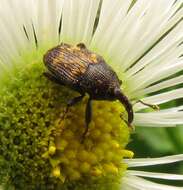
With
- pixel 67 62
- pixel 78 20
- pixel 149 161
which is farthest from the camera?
pixel 149 161

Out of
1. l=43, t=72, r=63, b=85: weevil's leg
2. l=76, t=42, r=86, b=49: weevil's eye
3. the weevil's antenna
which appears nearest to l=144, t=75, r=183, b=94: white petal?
the weevil's antenna

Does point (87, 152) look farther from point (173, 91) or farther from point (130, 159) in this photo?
point (173, 91)

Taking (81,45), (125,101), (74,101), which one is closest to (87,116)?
(74,101)

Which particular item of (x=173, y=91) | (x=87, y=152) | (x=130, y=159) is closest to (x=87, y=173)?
(x=87, y=152)

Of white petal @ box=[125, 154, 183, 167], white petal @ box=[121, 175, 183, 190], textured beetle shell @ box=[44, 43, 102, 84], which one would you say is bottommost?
white petal @ box=[121, 175, 183, 190]

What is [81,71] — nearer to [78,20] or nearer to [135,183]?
[78,20]

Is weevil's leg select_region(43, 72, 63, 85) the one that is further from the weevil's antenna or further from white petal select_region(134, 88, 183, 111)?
white petal select_region(134, 88, 183, 111)
